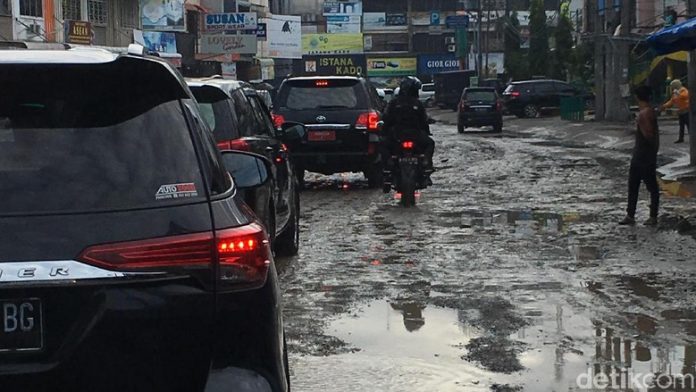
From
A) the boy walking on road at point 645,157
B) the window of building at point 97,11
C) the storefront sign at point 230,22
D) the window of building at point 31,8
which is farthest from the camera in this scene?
the storefront sign at point 230,22

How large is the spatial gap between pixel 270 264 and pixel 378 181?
14.5 meters

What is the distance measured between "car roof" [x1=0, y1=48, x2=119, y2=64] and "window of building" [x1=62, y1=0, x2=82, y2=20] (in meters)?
40.1

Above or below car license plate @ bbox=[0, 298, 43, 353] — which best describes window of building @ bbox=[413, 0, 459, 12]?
above

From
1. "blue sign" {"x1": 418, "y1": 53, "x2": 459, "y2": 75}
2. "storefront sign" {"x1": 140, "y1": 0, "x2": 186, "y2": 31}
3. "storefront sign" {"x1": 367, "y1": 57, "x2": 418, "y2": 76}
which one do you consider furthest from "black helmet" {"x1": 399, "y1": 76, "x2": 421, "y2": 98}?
"storefront sign" {"x1": 367, "y1": 57, "x2": 418, "y2": 76}

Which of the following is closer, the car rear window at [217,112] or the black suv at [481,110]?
the car rear window at [217,112]

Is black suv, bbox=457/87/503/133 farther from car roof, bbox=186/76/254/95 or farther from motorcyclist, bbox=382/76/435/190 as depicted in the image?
car roof, bbox=186/76/254/95

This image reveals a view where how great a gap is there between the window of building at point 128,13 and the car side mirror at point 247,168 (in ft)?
149

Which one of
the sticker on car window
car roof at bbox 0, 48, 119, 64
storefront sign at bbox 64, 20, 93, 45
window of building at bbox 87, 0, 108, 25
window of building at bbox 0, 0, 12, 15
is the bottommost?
the sticker on car window

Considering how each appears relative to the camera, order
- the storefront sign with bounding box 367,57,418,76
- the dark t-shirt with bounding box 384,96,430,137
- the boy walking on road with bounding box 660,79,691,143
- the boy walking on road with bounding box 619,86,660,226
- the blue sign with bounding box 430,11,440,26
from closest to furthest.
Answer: the boy walking on road with bounding box 619,86,660,226, the dark t-shirt with bounding box 384,96,430,137, the boy walking on road with bounding box 660,79,691,143, the storefront sign with bounding box 367,57,418,76, the blue sign with bounding box 430,11,440,26

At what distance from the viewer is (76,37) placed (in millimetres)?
38469

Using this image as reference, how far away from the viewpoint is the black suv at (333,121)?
17484 millimetres

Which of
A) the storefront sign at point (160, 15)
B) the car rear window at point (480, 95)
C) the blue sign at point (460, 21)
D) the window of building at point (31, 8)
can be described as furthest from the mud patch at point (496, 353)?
the blue sign at point (460, 21)

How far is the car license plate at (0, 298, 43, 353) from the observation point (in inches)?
120

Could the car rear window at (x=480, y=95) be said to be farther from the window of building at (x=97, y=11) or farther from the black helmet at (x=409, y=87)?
the black helmet at (x=409, y=87)
